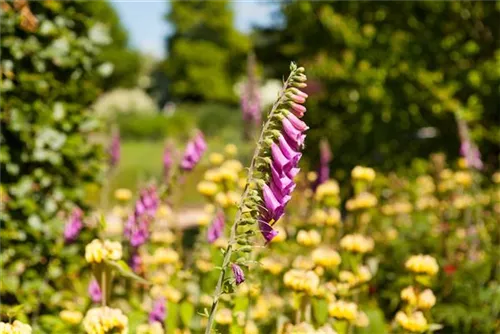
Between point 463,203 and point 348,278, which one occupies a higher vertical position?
point 463,203

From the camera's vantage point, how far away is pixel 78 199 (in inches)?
172

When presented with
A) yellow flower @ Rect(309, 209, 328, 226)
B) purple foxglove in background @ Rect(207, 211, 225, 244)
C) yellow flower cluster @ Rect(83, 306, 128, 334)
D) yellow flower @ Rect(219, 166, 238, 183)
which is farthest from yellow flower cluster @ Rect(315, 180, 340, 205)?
yellow flower cluster @ Rect(83, 306, 128, 334)

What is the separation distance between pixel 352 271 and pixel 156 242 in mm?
1229

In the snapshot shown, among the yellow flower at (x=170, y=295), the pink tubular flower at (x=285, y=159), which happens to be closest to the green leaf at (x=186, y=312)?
the yellow flower at (x=170, y=295)

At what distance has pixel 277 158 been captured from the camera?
176cm

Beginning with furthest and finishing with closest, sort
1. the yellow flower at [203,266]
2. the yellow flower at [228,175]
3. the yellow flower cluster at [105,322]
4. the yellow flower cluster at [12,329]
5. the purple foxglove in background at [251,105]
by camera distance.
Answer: the purple foxglove in background at [251,105] < the yellow flower at [228,175] < the yellow flower at [203,266] < the yellow flower cluster at [105,322] < the yellow flower cluster at [12,329]

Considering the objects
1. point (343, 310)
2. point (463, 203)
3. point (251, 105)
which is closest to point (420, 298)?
point (343, 310)

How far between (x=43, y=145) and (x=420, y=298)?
241cm

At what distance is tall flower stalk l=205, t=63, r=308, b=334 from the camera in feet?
5.78

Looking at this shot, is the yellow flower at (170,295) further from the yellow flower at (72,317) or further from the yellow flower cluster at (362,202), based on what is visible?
the yellow flower cluster at (362,202)

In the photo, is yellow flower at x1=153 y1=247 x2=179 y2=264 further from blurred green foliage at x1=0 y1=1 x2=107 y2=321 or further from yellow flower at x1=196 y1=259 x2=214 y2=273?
blurred green foliage at x1=0 y1=1 x2=107 y2=321

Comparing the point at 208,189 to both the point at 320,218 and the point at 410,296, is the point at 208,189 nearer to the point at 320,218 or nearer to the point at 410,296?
the point at 320,218

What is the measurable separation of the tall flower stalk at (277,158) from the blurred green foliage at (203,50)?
120 ft

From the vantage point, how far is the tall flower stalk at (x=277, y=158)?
1763 millimetres
